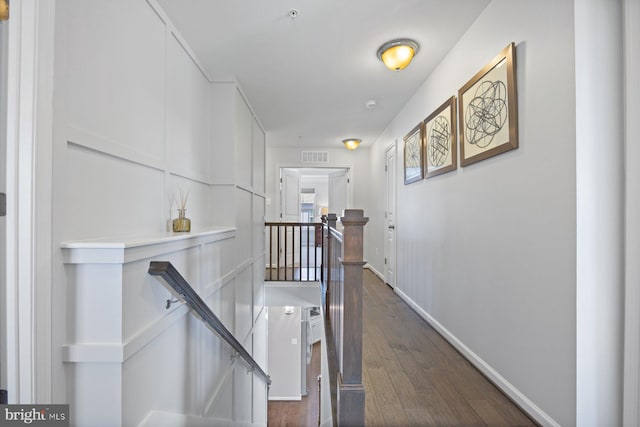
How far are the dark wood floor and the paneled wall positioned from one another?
1.21 meters

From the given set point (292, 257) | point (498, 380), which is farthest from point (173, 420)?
point (292, 257)

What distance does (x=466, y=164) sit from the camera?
2131 mm

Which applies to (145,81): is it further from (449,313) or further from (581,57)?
(449,313)

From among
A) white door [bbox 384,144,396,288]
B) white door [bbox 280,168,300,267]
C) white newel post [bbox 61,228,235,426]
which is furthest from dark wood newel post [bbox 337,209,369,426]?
white door [bbox 280,168,300,267]

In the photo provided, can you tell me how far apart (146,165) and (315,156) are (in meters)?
4.42

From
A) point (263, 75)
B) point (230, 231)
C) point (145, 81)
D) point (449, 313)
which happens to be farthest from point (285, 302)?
point (145, 81)

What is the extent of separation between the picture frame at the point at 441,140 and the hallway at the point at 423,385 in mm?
1504

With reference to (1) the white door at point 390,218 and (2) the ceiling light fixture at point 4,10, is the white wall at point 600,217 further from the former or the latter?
(1) the white door at point 390,218

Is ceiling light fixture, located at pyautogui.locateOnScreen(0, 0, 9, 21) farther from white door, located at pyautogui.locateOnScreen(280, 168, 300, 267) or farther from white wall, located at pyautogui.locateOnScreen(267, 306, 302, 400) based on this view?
white wall, located at pyautogui.locateOnScreen(267, 306, 302, 400)

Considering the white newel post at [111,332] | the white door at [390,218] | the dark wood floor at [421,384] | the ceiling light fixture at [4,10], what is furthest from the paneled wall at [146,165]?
the white door at [390,218]

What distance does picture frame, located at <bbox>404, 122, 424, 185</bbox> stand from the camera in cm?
305

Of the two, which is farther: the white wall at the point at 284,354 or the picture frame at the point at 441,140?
the white wall at the point at 284,354

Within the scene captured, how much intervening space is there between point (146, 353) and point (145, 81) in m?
1.55

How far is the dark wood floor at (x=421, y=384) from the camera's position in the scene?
1.52 meters
